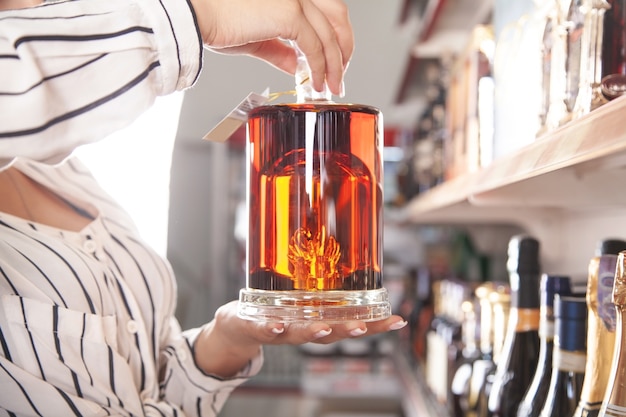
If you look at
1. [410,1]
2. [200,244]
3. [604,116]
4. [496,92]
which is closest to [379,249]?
[604,116]

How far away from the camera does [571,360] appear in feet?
2.42

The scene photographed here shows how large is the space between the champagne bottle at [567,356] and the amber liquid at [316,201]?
0.60 ft

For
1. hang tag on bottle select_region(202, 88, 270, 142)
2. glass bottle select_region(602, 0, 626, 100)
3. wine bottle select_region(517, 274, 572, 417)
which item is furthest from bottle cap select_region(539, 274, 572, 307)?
Answer: hang tag on bottle select_region(202, 88, 270, 142)

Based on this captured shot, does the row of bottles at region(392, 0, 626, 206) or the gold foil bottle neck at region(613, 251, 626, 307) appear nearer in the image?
the gold foil bottle neck at region(613, 251, 626, 307)

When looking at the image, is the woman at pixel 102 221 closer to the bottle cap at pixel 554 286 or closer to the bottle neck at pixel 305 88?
the bottle neck at pixel 305 88

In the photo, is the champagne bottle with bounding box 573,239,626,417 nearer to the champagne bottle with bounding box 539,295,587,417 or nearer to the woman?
the champagne bottle with bounding box 539,295,587,417

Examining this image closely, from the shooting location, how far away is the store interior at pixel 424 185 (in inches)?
37.0

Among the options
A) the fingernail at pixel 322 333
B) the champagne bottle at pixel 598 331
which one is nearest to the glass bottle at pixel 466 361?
the champagne bottle at pixel 598 331

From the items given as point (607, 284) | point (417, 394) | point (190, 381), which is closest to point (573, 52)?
point (607, 284)

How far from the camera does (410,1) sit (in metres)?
2.34

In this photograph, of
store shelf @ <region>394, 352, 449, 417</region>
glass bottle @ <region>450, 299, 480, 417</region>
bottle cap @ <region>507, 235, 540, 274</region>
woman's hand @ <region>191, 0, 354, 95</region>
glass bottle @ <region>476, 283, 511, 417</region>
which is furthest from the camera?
store shelf @ <region>394, 352, 449, 417</region>

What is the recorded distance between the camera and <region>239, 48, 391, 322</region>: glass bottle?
2.29 ft

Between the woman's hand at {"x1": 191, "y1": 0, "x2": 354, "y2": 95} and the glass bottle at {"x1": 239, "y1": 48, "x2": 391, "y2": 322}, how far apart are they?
4 centimetres

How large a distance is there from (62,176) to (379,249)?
0.42m
